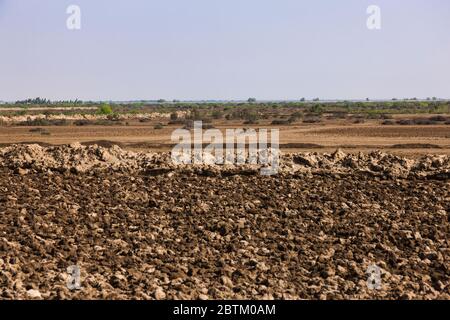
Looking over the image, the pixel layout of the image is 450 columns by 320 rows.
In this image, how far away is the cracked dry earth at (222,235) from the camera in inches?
308

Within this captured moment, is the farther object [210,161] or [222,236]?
[210,161]

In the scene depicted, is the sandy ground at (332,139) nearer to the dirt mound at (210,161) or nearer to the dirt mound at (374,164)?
the dirt mound at (374,164)

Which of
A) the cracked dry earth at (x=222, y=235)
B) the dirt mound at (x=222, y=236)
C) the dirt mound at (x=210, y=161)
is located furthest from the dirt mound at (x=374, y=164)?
the dirt mound at (x=222, y=236)

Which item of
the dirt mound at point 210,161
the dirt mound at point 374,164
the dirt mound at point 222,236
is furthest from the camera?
the dirt mound at point 210,161

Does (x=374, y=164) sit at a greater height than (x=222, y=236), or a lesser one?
greater

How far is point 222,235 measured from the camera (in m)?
9.97

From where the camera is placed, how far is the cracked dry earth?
308 inches

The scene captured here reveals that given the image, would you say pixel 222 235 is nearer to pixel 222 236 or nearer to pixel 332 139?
pixel 222 236

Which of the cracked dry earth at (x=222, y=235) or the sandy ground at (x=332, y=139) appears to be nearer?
the cracked dry earth at (x=222, y=235)

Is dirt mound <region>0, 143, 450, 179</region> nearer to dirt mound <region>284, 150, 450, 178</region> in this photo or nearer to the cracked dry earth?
dirt mound <region>284, 150, 450, 178</region>

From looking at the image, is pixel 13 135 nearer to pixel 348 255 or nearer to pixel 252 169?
pixel 252 169

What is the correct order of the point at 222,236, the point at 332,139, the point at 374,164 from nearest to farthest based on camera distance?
1. the point at 222,236
2. the point at 374,164
3. the point at 332,139

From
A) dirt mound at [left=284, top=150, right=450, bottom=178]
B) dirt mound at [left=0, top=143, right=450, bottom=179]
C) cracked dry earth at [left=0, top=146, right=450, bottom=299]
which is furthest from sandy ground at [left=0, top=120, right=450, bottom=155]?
cracked dry earth at [left=0, top=146, right=450, bottom=299]

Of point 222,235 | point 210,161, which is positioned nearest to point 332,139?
point 210,161
